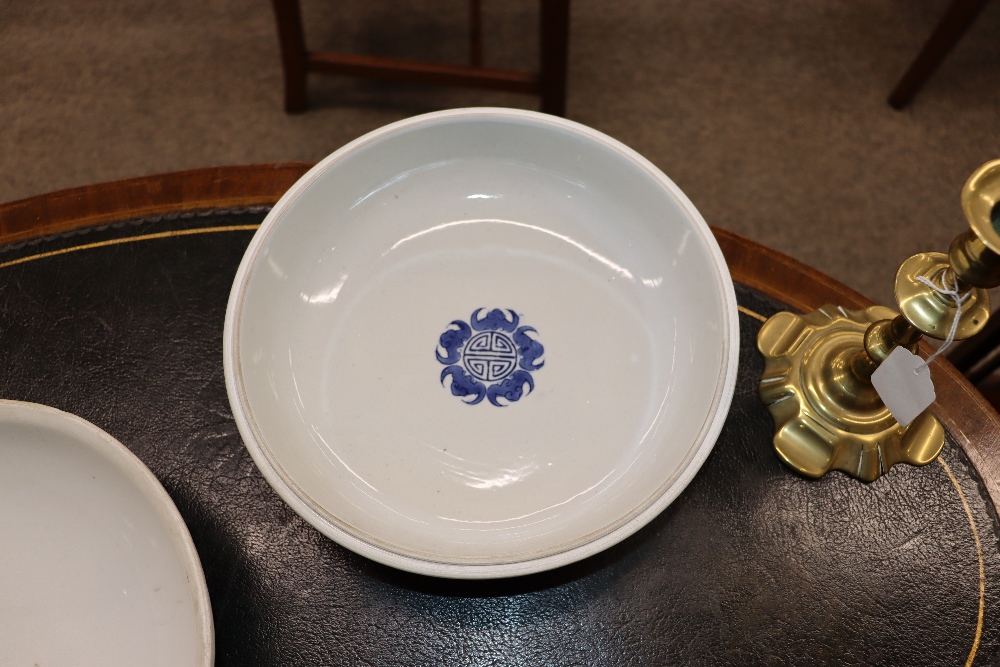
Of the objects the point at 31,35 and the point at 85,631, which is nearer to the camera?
the point at 85,631

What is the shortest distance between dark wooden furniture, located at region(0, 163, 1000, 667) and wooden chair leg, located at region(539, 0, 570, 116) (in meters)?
0.63

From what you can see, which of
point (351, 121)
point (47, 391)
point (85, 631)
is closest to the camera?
point (85, 631)

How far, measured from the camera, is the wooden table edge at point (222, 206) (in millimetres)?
686

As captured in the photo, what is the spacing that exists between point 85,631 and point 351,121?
1135 millimetres

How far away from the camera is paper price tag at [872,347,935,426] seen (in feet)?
1.71

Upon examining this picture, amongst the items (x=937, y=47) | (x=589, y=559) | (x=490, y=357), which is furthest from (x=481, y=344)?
(x=937, y=47)

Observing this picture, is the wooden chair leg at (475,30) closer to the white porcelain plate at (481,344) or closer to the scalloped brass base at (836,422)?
the white porcelain plate at (481,344)

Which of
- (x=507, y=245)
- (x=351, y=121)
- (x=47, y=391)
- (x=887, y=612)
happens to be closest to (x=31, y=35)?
(x=351, y=121)

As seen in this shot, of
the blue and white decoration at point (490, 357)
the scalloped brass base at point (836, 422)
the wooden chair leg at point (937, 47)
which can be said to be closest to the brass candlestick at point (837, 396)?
the scalloped brass base at point (836, 422)

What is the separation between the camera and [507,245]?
2.23ft

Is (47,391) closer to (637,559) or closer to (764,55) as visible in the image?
(637,559)

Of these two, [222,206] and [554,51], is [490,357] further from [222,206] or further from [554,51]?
[554,51]

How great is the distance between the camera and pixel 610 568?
1.89 feet

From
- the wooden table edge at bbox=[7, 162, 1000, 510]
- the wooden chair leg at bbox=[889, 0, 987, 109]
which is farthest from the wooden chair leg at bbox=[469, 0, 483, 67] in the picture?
the wooden chair leg at bbox=[889, 0, 987, 109]
